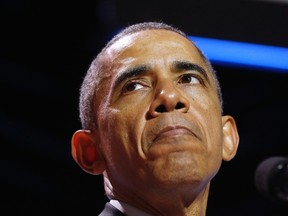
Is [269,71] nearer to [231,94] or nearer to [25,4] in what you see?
[231,94]

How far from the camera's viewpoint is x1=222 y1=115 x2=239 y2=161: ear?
1.73m

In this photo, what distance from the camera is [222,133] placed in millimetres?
1670

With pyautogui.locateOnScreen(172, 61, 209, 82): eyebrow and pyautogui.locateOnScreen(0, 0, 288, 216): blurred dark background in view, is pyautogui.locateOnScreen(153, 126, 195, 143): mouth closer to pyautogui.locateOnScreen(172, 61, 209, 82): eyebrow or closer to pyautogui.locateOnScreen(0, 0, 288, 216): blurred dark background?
pyautogui.locateOnScreen(172, 61, 209, 82): eyebrow

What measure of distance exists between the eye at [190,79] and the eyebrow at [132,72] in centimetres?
8

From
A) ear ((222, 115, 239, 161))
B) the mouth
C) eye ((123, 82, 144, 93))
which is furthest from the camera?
ear ((222, 115, 239, 161))

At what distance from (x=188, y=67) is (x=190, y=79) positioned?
0.09 ft

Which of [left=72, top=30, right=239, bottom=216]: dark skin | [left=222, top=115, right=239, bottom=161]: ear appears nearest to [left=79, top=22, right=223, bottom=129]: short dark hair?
[left=72, top=30, right=239, bottom=216]: dark skin

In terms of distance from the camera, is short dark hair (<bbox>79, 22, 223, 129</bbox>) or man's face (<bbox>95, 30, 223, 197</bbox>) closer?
man's face (<bbox>95, 30, 223, 197</bbox>)

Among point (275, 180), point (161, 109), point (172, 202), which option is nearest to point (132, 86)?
point (161, 109)

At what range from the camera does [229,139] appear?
1.77 metres

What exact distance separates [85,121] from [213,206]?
120 cm

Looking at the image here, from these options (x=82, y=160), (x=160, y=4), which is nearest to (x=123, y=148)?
(x=82, y=160)

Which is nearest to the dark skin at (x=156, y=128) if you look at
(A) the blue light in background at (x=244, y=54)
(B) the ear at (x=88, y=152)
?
(B) the ear at (x=88, y=152)

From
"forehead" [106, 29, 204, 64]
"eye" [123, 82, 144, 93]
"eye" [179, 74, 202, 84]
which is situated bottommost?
"eye" [123, 82, 144, 93]
